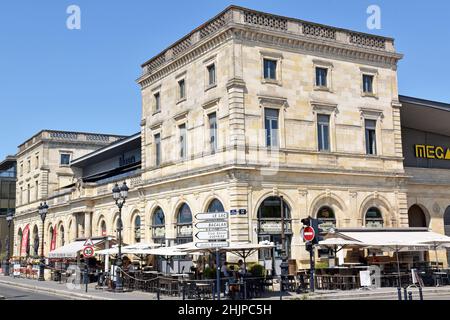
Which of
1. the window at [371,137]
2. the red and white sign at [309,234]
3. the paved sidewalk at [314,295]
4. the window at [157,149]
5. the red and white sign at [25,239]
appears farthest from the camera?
the red and white sign at [25,239]

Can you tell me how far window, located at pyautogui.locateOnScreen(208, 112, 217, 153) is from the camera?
33719mm

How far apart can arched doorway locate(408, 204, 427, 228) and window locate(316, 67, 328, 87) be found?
38.7 ft

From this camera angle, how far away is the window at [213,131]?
33.7 m

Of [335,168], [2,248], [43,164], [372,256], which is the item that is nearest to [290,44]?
[335,168]

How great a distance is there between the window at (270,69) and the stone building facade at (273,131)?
6 cm

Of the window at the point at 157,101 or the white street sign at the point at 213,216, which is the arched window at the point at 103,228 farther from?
the white street sign at the point at 213,216

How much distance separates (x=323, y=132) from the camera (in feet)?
114

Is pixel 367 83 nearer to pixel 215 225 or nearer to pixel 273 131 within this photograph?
pixel 273 131

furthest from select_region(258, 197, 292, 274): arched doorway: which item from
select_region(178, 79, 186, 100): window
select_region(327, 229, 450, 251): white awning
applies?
select_region(178, 79, 186, 100): window

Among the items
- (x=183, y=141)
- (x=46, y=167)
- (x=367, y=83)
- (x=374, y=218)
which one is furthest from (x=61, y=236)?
(x=367, y=83)

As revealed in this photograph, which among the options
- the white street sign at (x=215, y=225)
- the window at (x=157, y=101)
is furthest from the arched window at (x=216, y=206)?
the white street sign at (x=215, y=225)

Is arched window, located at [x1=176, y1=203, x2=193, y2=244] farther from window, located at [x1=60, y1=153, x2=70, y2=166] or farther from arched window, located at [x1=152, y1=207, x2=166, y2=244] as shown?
window, located at [x1=60, y1=153, x2=70, y2=166]

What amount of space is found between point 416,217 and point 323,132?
36.5 ft
